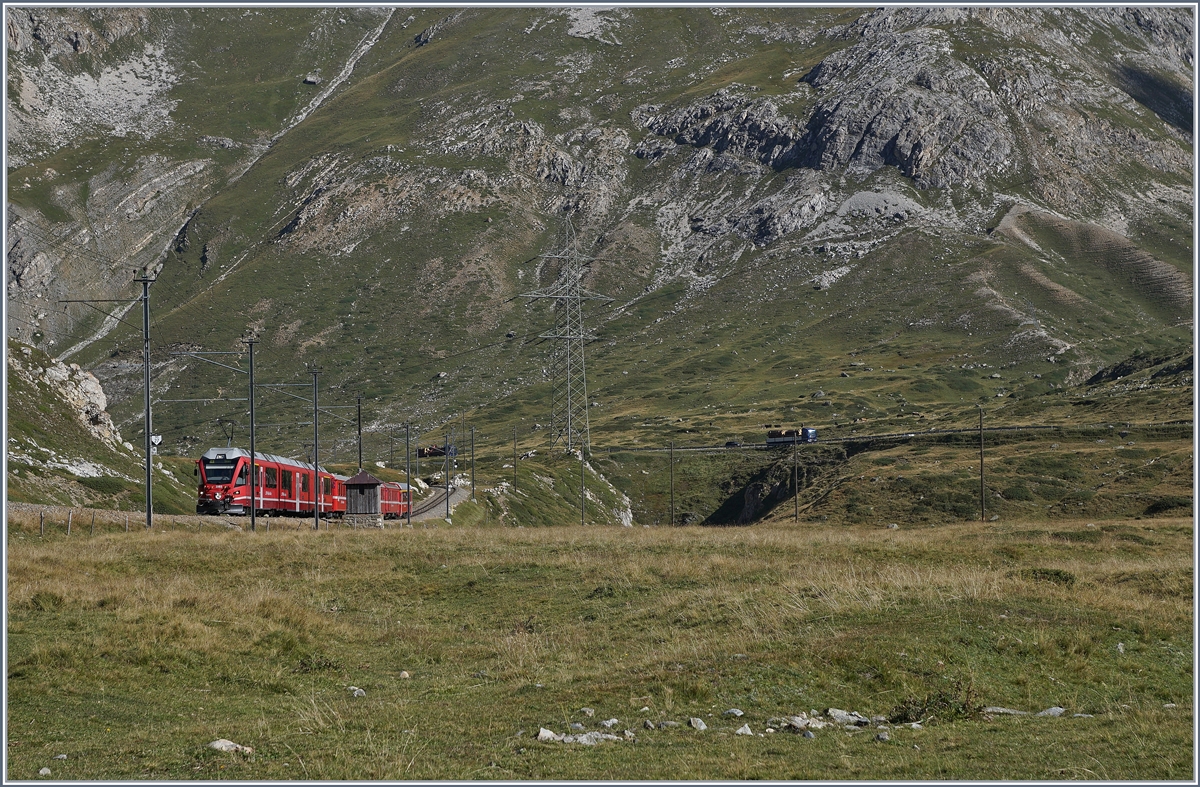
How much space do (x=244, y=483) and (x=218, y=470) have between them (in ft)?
5.74

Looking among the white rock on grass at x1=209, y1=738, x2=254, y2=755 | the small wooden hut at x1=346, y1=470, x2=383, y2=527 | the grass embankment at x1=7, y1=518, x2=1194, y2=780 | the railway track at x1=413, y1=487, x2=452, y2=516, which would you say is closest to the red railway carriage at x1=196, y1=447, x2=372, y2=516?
the small wooden hut at x1=346, y1=470, x2=383, y2=527

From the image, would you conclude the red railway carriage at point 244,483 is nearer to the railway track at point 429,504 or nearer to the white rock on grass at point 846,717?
the railway track at point 429,504

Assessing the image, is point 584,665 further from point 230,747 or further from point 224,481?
point 224,481

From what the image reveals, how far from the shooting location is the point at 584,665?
2248 cm

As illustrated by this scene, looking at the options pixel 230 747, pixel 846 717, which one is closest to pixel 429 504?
pixel 846 717

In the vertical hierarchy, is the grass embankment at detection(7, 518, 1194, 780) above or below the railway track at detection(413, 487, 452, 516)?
below

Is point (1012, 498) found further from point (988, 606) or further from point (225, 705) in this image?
point (225, 705)

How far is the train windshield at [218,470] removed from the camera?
66125mm

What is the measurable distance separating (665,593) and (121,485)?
182 feet

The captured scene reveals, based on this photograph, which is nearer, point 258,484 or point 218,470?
point 218,470

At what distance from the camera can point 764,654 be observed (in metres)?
21.0

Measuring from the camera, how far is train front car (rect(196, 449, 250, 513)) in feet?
216

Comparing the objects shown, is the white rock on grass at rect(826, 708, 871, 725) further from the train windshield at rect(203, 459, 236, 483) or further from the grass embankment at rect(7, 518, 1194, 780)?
the train windshield at rect(203, 459, 236, 483)

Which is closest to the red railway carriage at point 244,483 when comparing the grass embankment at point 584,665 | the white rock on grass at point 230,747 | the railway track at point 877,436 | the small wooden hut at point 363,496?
the small wooden hut at point 363,496
